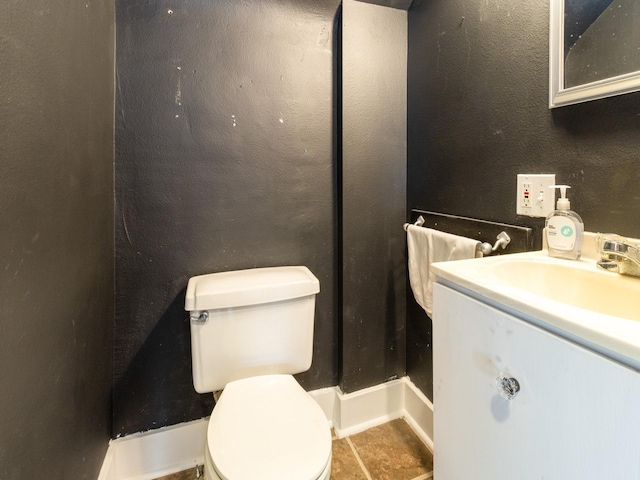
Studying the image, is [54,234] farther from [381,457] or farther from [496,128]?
[381,457]

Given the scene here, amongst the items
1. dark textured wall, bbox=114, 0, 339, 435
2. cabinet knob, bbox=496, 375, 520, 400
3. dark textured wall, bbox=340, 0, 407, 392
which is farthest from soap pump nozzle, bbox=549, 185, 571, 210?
dark textured wall, bbox=114, 0, 339, 435

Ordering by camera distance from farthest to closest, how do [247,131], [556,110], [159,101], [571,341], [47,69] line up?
[247,131], [159,101], [556,110], [47,69], [571,341]

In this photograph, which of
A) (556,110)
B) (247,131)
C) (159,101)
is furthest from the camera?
(247,131)

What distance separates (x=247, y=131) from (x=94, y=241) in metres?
0.67

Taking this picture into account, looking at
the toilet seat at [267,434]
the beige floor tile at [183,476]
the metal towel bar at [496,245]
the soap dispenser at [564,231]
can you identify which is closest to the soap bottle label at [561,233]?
the soap dispenser at [564,231]

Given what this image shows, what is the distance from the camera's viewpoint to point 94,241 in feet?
3.28

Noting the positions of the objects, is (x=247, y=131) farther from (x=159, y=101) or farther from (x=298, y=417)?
(x=298, y=417)

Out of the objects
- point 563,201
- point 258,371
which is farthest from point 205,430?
point 563,201

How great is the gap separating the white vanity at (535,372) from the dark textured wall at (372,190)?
0.65 meters

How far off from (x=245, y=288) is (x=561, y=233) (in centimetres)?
94

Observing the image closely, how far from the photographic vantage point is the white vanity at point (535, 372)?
44cm

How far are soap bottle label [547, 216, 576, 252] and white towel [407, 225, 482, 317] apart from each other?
0.21 m

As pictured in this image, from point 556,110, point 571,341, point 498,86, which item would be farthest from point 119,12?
point 571,341

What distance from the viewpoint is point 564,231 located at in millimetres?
849
